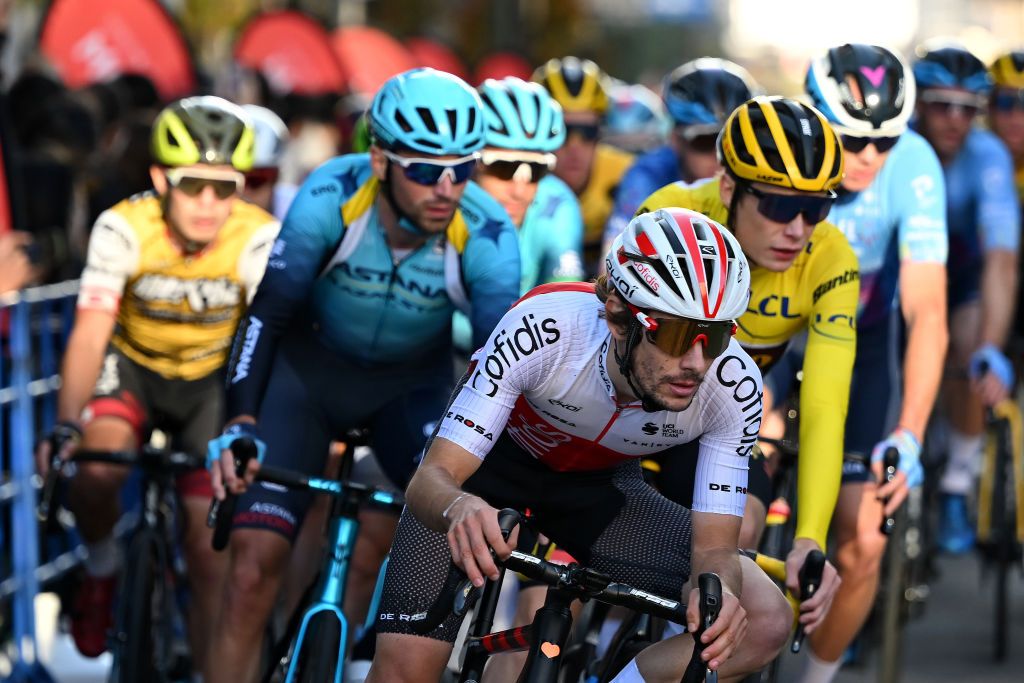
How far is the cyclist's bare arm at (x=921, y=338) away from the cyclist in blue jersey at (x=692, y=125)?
1668mm

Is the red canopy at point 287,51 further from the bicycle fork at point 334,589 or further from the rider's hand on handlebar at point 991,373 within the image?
the bicycle fork at point 334,589

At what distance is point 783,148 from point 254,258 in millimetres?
2604

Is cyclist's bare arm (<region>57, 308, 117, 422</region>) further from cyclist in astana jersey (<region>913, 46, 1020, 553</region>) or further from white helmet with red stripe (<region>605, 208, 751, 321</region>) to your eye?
cyclist in astana jersey (<region>913, 46, 1020, 553</region>)

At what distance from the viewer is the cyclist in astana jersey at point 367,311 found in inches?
232

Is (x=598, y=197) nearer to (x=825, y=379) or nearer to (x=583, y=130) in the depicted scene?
(x=583, y=130)

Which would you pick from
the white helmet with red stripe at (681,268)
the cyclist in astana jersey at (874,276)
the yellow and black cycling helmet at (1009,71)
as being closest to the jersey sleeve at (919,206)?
the cyclist in astana jersey at (874,276)

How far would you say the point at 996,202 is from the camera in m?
8.84

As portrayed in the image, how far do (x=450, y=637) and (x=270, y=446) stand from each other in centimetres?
162

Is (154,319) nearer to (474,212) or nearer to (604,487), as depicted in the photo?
(474,212)

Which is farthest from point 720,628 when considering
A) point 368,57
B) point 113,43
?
point 368,57

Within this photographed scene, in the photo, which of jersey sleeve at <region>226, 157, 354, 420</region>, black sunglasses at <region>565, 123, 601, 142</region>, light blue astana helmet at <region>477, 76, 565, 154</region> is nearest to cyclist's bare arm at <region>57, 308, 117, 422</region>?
jersey sleeve at <region>226, 157, 354, 420</region>

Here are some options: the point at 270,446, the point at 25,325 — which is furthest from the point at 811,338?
the point at 25,325

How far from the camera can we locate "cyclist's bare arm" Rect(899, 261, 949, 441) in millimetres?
6234

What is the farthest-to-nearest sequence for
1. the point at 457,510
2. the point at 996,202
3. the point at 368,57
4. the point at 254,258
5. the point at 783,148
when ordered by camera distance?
the point at 368,57
the point at 996,202
the point at 254,258
the point at 783,148
the point at 457,510
